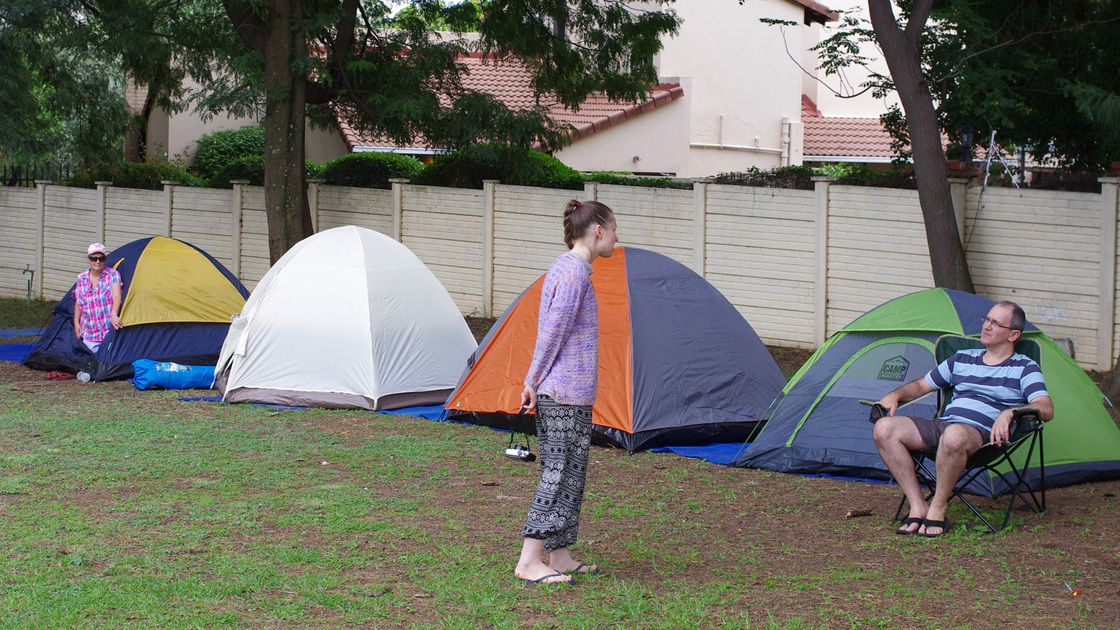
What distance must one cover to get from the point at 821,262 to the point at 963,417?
642 centimetres

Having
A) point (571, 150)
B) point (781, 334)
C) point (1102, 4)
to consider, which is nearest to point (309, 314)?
point (781, 334)

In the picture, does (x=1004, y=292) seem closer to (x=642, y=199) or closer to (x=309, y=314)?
(x=642, y=199)

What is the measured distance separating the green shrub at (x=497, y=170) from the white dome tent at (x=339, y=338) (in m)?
4.64

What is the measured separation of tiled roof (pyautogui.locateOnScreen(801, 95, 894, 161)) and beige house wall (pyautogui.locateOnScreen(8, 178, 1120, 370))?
46.7ft

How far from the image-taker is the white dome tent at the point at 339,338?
9.21 metres

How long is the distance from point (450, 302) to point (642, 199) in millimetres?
4058

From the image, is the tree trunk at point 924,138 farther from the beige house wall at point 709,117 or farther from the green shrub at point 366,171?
the beige house wall at point 709,117

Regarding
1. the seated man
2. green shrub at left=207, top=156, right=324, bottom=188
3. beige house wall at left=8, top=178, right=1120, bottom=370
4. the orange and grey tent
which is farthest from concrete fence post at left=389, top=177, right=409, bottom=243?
the seated man

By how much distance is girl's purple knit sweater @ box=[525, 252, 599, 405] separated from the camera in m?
4.62

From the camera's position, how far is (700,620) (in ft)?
14.3

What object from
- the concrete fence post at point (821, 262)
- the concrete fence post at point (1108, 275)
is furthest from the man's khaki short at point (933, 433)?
the concrete fence post at point (821, 262)

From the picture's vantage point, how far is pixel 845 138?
27.3 meters

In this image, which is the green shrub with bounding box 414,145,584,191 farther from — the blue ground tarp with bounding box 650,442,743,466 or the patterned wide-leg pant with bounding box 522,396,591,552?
the patterned wide-leg pant with bounding box 522,396,591,552

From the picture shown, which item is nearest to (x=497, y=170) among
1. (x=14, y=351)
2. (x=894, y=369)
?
(x=14, y=351)
